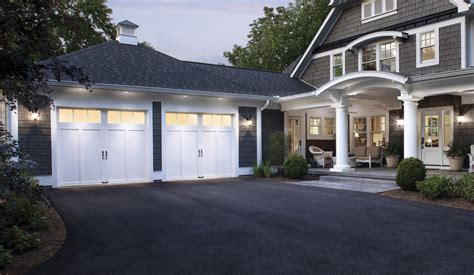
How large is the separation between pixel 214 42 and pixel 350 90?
88.8 ft

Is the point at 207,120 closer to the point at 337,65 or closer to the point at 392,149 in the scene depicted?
the point at 337,65

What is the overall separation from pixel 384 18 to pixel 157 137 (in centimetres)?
960

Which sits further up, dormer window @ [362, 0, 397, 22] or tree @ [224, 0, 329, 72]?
tree @ [224, 0, 329, 72]

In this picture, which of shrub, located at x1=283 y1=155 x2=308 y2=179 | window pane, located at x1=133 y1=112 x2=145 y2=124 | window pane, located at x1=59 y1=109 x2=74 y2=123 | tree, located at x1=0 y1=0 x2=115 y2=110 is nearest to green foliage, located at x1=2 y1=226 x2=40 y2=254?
tree, located at x1=0 y1=0 x2=115 y2=110

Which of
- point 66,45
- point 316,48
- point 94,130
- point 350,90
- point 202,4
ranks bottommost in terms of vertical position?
point 94,130

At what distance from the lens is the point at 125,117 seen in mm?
12539

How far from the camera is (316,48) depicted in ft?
56.9

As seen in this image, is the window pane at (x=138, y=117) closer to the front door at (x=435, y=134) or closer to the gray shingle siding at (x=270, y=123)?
the gray shingle siding at (x=270, y=123)

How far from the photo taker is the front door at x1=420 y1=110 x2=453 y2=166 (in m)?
13.4

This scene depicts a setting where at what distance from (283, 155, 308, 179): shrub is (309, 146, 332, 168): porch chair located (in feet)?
8.62

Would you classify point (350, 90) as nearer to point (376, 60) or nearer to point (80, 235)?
point (376, 60)

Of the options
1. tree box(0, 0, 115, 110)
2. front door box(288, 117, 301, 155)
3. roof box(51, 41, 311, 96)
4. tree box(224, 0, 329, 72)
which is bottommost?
front door box(288, 117, 301, 155)

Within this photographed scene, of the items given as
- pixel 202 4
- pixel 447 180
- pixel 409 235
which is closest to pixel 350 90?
pixel 447 180

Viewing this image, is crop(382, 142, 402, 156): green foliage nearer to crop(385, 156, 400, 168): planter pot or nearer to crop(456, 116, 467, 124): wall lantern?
crop(385, 156, 400, 168): planter pot
